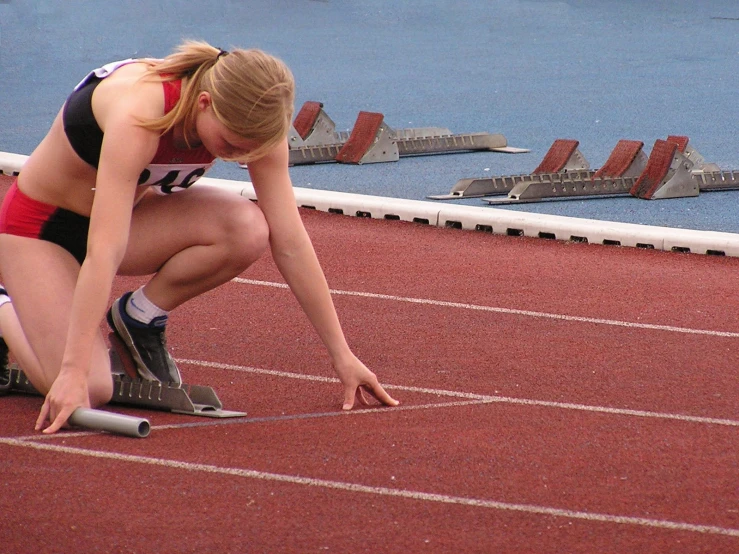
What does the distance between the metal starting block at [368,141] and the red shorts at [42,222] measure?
5355 mm

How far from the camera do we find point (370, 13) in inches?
737

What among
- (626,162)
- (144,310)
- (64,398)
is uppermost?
(626,162)

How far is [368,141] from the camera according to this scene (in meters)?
8.99

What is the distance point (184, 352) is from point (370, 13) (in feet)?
49.3

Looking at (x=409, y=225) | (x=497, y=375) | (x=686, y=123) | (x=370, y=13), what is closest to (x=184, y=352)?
(x=497, y=375)

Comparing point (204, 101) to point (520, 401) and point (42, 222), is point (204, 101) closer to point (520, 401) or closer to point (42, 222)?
point (42, 222)

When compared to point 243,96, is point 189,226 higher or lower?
lower

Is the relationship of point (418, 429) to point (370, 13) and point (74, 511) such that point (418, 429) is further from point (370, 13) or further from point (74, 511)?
point (370, 13)

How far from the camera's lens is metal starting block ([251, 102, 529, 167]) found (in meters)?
8.99

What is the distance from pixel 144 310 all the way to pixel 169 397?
28 cm

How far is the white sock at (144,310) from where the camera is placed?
3660 millimetres

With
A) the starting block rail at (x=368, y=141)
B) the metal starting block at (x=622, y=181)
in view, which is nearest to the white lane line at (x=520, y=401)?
the metal starting block at (x=622, y=181)

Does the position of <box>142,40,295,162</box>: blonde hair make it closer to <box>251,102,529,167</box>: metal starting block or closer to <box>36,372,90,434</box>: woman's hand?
<box>36,372,90,434</box>: woman's hand

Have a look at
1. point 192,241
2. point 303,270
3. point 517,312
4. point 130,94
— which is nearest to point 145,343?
point 192,241
